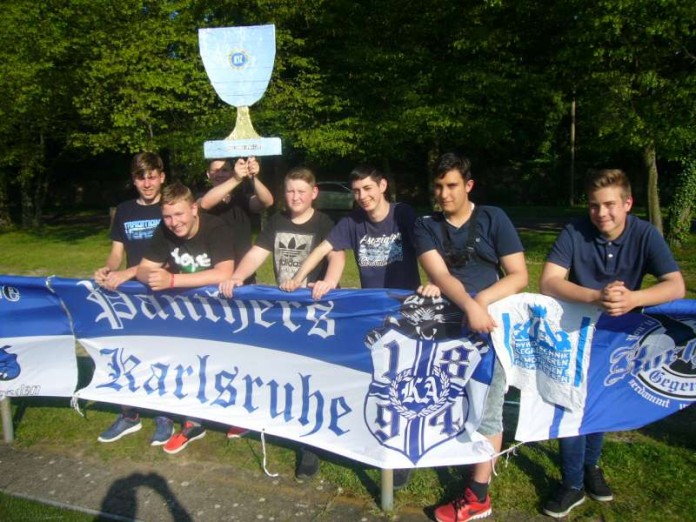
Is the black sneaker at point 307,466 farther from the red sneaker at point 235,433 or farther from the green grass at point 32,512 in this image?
the green grass at point 32,512

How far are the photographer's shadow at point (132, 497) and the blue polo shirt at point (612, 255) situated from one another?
8.54 feet

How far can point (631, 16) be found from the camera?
28.9 feet

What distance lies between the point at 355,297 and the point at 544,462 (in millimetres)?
1688

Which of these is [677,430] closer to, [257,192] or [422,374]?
[422,374]

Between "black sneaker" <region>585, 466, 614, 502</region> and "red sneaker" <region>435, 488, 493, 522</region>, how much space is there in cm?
63

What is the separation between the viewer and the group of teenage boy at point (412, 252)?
2.94 metres

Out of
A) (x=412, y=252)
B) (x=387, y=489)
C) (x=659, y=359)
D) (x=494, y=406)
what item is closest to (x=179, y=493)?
(x=387, y=489)

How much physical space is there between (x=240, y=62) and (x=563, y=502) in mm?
3339

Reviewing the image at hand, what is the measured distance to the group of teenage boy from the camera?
294cm

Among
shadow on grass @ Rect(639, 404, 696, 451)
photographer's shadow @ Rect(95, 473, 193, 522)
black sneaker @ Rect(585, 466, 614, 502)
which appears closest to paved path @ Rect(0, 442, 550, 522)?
photographer's shadow @ Rect(95, 473, 193, 522)

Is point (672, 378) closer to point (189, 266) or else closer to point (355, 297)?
point (355, 297)

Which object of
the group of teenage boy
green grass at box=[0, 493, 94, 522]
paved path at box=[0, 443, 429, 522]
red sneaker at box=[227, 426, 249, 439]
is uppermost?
the group of teenage boy

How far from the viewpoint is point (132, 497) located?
3453 millimetres

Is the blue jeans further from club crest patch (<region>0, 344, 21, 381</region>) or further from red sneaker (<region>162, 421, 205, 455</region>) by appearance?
club crest patch (<region>0, 344, 21, 381</region>)
